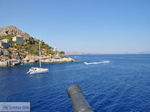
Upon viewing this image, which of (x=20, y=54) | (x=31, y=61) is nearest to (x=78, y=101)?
(x=31, y=61)

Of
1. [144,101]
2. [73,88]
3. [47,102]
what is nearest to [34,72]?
[47,102]

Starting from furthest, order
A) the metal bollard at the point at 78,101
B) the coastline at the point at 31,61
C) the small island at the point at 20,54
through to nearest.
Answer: the small island at the point at 20,54
the coastline at the point at 31,61
the metal bollard at the point at 78,101

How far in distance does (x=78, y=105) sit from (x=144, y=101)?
19398 millimetres

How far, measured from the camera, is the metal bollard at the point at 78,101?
10.1 feet

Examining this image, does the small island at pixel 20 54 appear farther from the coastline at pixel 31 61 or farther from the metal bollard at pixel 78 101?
the metal bollard at pixel 78 101

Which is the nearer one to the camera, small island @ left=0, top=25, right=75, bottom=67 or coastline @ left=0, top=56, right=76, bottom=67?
coastline @ left=0, top=56, right=76, bottom=67

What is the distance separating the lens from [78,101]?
341 centimetres

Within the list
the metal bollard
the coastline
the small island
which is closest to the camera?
the metal bollard

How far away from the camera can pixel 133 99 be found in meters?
18.8

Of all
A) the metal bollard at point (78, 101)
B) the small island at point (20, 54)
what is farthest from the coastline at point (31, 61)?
the metal bollard at point (78, 101)

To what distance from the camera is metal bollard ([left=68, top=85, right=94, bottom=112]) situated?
121 inches

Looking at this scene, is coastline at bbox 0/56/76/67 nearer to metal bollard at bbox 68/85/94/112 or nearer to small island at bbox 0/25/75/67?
small island at bbox 0/25/75/67

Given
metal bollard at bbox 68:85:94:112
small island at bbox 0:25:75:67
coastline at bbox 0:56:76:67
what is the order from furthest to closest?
1. small island at bbox 0:25:75:67
2. coastline at bbox 0:56:76:67
3. metal bollard at bbox 68:85:94:112

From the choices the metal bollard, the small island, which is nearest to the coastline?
the small island
